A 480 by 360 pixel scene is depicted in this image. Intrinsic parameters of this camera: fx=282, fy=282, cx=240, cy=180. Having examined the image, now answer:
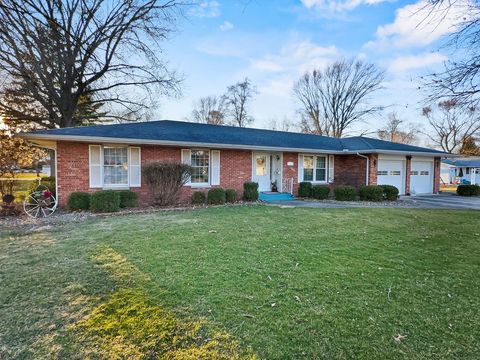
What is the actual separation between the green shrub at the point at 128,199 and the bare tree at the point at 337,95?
30.2 m

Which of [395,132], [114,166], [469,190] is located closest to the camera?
[114,166]

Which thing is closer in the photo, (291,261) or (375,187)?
(291,261)

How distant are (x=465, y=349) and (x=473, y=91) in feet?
17.6

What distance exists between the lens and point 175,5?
11.4m

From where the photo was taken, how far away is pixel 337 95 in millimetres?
34250

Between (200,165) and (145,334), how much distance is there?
10.1 metres

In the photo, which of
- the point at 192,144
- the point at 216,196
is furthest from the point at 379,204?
the point at 192,144

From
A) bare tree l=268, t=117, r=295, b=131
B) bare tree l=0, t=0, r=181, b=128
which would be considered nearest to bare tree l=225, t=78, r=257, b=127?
bare tree l=268, t=117, r=295, b=131

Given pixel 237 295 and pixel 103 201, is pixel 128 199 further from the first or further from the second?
pixel 237 295

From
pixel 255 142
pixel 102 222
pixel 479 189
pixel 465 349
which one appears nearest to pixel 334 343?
pixel 465 349

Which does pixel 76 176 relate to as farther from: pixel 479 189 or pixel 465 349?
pixel 479 189

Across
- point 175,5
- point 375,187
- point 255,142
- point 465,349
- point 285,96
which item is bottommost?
point 465,349

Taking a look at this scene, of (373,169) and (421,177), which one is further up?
(373,169)

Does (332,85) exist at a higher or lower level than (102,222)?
higher
